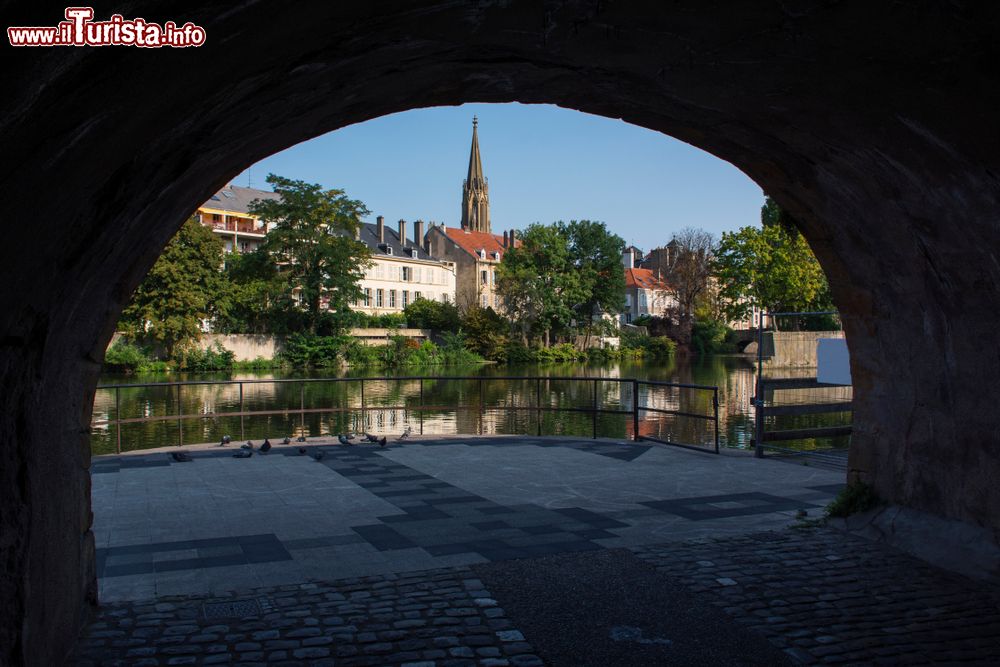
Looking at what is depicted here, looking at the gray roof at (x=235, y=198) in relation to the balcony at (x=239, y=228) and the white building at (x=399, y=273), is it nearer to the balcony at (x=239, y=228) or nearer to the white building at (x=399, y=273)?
the balcony at (x=239, y=228)

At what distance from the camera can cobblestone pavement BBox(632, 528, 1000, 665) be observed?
14.7 ft

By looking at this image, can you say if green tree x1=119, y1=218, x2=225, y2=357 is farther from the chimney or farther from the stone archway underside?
the stone archway underside

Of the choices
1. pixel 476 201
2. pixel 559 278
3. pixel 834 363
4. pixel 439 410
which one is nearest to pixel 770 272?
pixel 559 278

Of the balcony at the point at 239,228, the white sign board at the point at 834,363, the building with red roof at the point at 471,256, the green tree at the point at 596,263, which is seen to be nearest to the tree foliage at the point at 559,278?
the green tree at the point at 596,263

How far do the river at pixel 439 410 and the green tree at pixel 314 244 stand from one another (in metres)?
9.13

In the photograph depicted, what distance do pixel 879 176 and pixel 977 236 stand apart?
0.68 meters

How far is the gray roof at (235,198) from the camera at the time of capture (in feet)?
226

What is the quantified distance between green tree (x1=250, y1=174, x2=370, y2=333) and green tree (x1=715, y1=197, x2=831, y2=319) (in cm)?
2302

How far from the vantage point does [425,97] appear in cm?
489

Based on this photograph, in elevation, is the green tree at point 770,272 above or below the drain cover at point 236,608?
above

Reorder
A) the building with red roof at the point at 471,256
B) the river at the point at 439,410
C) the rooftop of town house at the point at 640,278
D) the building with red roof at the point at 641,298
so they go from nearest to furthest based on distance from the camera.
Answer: the river at the point at 439,410 < the building with red roof at the point at 471,256 < the building with red roof at the point at 641,298 < the rooftop of town house at the point at 640,278

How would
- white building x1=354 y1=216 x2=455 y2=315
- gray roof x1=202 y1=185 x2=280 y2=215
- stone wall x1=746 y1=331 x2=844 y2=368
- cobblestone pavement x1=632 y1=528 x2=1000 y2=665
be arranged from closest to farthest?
1. cobblestone pavement x1=632 y1=528 x2=1000 y2=665
2. stone wall x1=746 y1=331 x2=844 y2=368
3. gray roof x1=202 y1=185 x2=280 y2=215
4. white building x1=354 y1=216 x2=455 y2=315

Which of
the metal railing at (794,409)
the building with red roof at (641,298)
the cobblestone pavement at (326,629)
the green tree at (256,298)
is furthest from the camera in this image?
the building with red roof at (641,298)

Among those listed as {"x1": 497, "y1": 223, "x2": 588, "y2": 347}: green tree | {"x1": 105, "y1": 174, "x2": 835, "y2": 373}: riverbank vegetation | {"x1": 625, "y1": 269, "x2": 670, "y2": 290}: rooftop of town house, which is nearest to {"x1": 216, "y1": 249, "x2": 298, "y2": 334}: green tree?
{"x1": 105, "y1": 174, "x2": 835, "y2": 373}: riverbank vegetation
